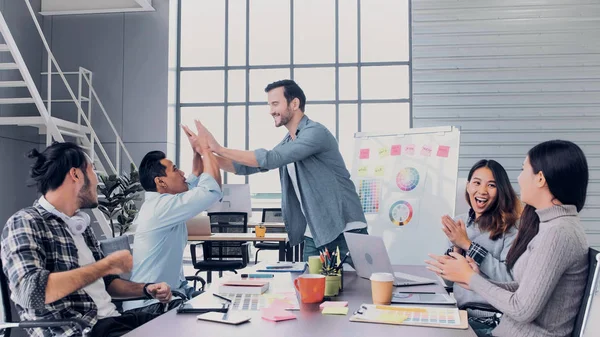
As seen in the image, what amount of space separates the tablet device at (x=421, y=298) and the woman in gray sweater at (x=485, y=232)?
0.28 m

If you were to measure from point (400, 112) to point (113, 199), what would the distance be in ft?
14.4

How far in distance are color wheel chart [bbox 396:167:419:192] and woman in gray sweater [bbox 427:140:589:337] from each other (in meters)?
Result: 2.26

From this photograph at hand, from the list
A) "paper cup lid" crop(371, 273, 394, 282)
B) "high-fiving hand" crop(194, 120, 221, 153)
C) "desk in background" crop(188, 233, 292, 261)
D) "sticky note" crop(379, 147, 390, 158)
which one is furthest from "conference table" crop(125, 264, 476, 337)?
"desk in background" crop(188, 233, 292, 261)

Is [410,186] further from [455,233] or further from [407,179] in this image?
[455,233]

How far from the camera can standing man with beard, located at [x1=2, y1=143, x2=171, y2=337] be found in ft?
5.38

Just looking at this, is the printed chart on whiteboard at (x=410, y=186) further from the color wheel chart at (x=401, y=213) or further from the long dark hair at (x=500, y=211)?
the long dark hair at (x=500, y=211)

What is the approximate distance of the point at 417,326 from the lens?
1422mm

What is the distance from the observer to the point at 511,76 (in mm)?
7559

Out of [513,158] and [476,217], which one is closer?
[476,217]

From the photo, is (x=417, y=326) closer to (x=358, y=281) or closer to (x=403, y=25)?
(x=358, y=281)

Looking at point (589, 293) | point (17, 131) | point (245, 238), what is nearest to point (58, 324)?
point (589, 293)

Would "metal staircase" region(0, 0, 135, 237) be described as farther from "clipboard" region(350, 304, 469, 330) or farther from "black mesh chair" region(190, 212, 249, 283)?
"clipboard" region(350, 304, 469, 330)

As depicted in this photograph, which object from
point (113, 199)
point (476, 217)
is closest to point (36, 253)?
point (476, 217)

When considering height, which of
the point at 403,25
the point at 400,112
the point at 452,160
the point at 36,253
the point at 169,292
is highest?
the point at 403,25
